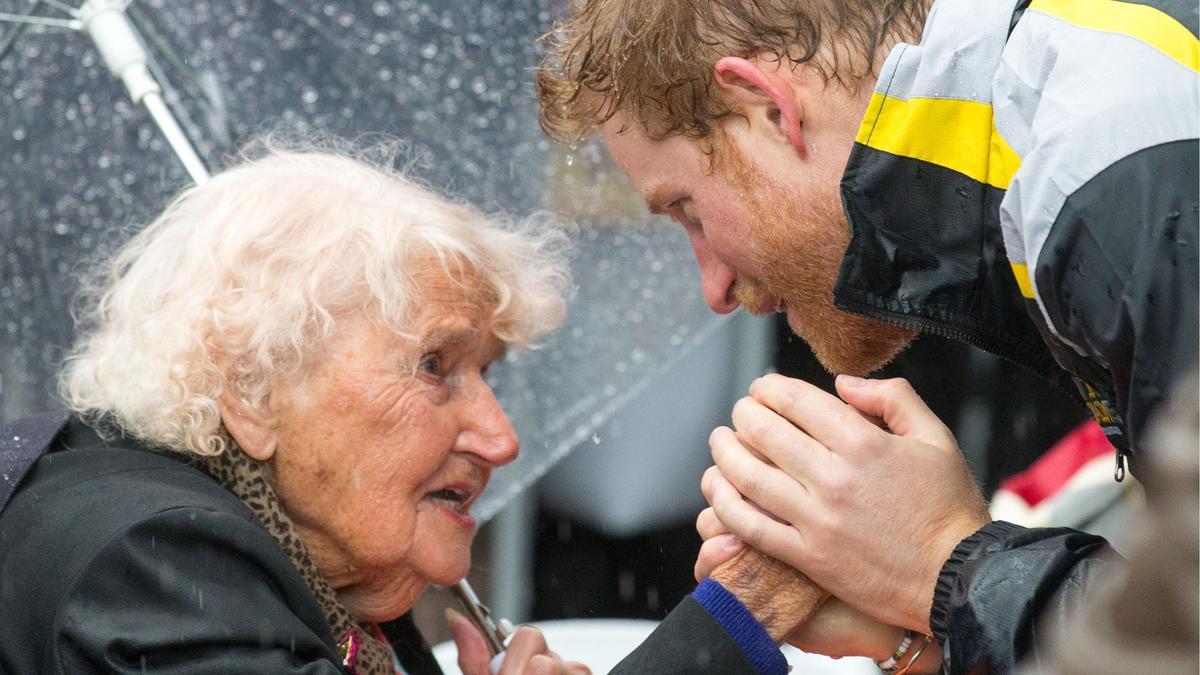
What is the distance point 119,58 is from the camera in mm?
3023

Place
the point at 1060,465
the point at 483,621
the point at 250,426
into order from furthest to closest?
the point at 1060,465
the point at 483,621
the point at 250,426

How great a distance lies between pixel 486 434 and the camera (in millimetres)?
2818

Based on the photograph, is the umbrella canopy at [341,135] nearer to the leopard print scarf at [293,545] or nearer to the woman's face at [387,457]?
the woman's face at [387,457]

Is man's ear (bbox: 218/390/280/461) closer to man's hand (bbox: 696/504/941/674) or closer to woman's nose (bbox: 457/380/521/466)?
woman's nose (bbox: 457/380/521/466)

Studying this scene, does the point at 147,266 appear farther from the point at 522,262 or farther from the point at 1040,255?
the point at 1040,255

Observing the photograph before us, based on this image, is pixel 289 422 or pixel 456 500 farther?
pixel 456 500

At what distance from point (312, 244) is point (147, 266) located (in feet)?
1.16

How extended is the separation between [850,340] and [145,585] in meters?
1.17

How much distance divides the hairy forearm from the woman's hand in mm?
706

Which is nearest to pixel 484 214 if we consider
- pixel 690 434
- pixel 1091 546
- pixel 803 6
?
pixel 803 6

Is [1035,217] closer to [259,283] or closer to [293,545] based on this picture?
[293,545]

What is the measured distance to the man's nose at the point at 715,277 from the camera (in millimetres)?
2426

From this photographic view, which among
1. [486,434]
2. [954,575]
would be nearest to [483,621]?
[486,434]

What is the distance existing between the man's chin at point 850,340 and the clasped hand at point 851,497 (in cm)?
18
